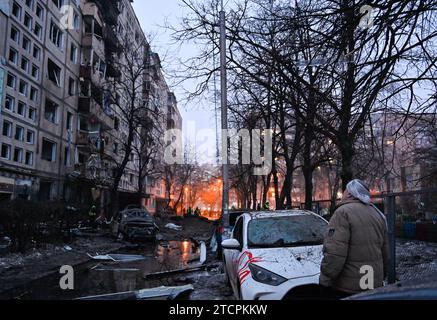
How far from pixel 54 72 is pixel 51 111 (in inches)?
122

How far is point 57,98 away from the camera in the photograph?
32.5m

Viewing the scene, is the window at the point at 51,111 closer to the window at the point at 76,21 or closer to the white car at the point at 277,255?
the window at the point at 76,21

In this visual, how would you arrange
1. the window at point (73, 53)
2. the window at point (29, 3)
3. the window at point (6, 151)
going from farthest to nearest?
1. the window at point (73, 53)
2. the window at point (29, 3)
3. the window at point (6, 151)

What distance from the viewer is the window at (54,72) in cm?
3203

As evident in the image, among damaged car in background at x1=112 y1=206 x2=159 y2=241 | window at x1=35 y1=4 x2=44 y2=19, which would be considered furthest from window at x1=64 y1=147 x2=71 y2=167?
damaged car in background at x1=112 y1=206 x2=159 y2=241

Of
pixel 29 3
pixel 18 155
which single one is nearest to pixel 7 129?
pixel 18 155

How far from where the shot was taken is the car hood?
5.57 meters

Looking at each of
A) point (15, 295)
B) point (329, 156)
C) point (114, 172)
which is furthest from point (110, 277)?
point (114, 172)

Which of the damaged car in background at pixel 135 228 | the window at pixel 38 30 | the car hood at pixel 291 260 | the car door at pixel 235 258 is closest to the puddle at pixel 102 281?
the car door at pixel 235 258

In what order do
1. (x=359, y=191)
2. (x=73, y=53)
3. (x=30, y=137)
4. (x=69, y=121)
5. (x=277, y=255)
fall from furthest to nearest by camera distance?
(x=73, y=53)
(x=69, y=121)
(x=30, y=137)
(x=277, y=255)
(x=359, y=191)

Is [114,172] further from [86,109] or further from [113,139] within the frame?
[86,109]

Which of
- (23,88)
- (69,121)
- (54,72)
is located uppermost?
(54,72)

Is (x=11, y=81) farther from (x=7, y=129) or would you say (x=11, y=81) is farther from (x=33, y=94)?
(x=33, y=94)

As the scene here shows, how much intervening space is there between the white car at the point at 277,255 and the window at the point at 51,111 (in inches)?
1084
